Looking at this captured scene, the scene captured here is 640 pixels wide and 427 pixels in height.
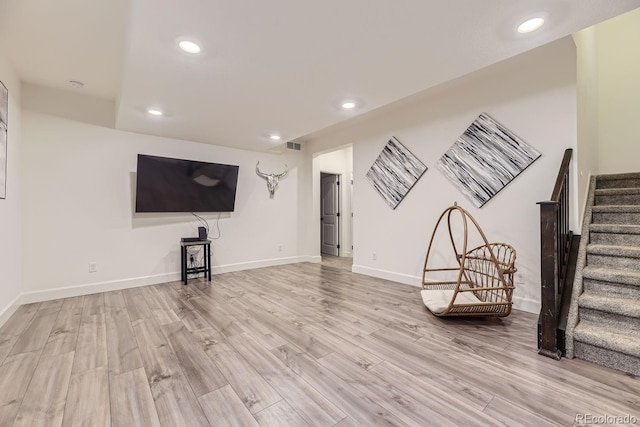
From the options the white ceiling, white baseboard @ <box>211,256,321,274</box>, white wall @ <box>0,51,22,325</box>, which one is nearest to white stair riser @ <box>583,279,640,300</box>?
the white ceiling

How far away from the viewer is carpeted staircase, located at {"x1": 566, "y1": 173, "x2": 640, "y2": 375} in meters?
1.89

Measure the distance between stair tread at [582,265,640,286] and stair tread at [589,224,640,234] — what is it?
49 centimetres

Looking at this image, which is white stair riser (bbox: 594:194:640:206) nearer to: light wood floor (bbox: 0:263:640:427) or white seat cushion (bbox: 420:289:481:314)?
light wood floor (bbox: 0:263:640:427)

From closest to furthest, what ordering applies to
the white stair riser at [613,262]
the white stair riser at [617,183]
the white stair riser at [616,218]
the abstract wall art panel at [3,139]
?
the white stair riser at [613,262]
the abstract wall art panel at [3,139]
the white stair riser at [616,218]
the white stair riser at [617,183]

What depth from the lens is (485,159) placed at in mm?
3291

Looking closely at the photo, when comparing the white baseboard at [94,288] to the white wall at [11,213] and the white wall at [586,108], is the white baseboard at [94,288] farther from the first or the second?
the white wall at [586,108]

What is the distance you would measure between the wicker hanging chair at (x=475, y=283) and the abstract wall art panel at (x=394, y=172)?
796 millimetres

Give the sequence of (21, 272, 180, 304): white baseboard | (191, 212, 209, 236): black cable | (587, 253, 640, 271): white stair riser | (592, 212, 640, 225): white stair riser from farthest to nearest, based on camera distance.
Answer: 1. (191, 212, 209, 236): black cable
2. (21, 272, 180, 304): white baseboard
3. (592, 212, 640, 225): white stair riser
4. (587, 253, 640, 271): white stair riser

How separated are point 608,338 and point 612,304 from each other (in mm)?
313

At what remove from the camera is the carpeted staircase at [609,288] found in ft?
6.19

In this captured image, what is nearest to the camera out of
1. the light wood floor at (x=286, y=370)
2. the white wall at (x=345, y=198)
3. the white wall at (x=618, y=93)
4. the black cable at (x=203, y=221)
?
the light wood floor at (x=286, y=370)

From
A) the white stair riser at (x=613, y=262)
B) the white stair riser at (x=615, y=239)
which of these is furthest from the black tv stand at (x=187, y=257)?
the white stair riser at (x=615, y=239)

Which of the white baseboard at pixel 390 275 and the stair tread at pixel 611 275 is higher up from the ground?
Answer: the stair tread at pixel 611 275

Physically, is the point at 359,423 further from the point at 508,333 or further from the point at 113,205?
the point at 113,205
